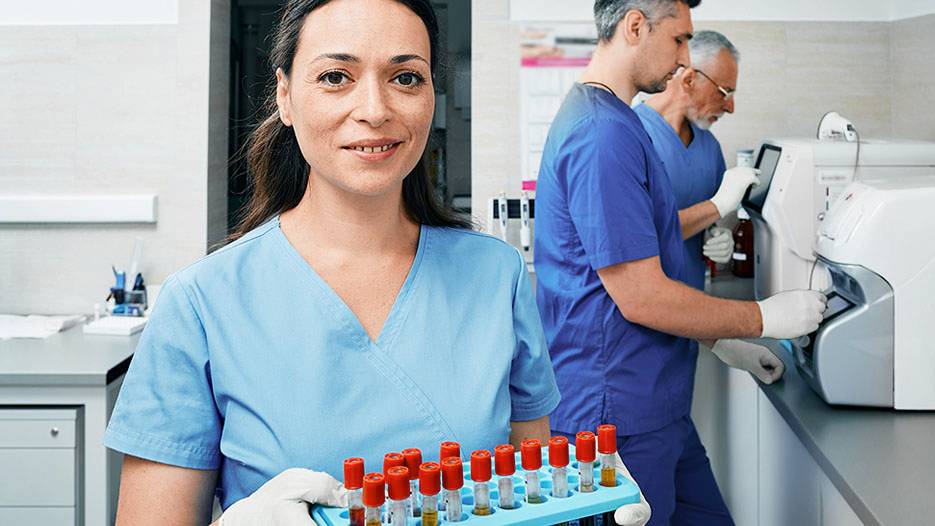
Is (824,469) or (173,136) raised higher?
(173,136)

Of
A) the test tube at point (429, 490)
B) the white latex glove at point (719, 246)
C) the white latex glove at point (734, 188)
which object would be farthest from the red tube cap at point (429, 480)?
the white latex glove at point (719, 246)

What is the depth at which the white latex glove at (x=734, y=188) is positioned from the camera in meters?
2.52

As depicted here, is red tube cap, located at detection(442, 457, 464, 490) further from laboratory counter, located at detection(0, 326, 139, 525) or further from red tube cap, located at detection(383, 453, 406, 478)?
laboratory counter, located at detection(0, 326, 139, 525)

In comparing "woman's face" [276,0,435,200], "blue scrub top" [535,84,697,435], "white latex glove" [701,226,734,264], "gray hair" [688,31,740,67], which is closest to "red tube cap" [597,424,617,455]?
"woman's face" [276,0,435,200]

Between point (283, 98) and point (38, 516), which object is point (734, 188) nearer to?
point (283, 98)

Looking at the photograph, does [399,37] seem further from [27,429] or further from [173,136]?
[173,136]

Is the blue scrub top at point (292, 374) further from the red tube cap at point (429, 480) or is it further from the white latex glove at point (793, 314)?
the white latex glove at point (793, 314)

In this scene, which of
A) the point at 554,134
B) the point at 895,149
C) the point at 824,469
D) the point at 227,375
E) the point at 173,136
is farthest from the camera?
the point at 173,136

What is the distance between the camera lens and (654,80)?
1978 millimetres

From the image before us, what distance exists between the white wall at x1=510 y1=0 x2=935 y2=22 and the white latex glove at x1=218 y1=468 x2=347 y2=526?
2310mm

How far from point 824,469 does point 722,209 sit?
45.3 inches

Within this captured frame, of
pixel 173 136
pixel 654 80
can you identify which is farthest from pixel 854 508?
pixel 173 136

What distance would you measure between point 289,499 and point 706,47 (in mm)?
2247

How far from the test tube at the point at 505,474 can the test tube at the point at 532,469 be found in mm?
14
